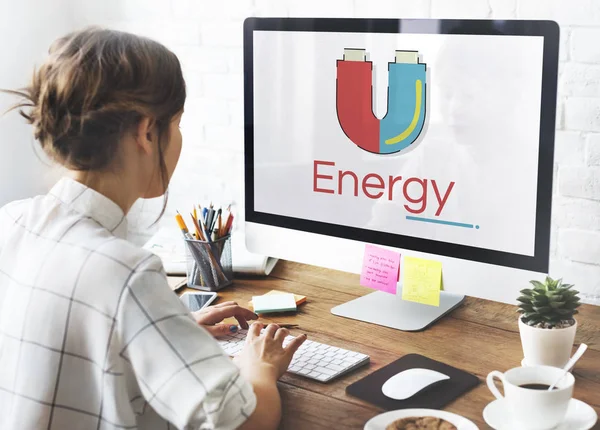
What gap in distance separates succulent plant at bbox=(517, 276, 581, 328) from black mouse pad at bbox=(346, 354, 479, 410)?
5.4 inches

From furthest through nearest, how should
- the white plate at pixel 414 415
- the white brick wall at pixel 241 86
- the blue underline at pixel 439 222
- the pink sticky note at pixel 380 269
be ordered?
the white brick wall at pixel 241 86, the pink sticky note at pixel 380 269, the blue underline at pixel 439 222, the white plate at pixel 414 415

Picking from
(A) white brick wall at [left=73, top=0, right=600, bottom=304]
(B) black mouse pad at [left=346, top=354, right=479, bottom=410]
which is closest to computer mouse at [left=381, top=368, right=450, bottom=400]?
(B) black mouse pad at [left=346, top=354, right=479, bottom=410]

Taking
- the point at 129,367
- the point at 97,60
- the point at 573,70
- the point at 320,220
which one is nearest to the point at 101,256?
the point at 129,367

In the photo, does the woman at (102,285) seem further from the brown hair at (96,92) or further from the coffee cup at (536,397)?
the coffee cup at (536,397)

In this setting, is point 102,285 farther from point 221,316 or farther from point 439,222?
point 439,222

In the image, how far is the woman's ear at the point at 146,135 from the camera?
108 centimetres

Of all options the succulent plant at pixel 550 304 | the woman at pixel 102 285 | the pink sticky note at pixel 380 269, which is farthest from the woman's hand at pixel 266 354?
the succulent plant at pixel 550 304

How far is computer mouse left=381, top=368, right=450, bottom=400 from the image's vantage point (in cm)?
115

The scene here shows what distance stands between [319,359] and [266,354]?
107mm

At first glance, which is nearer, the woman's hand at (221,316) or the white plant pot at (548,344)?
the white plant pot at (548,344)

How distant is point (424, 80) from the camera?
134cm

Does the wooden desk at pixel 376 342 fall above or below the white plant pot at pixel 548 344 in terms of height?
below

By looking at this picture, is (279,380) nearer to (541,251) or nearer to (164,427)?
(164,427)

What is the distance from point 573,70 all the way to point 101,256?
1.03 m
